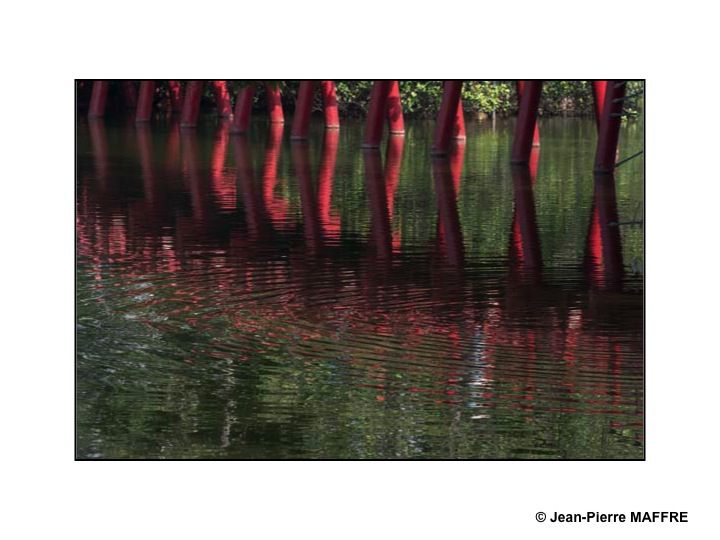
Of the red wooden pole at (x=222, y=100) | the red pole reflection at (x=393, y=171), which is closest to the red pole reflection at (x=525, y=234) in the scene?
the red pole reflection at (x=393, y=171)

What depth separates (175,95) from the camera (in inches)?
2100

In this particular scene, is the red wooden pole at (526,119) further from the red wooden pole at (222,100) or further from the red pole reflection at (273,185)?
the red wooden pole at (222,100)

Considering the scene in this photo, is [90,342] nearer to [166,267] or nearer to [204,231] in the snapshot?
[166,267]

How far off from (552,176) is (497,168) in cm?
207

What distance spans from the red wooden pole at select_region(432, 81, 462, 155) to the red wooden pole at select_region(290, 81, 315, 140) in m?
3.56

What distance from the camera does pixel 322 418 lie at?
9328 millimetres

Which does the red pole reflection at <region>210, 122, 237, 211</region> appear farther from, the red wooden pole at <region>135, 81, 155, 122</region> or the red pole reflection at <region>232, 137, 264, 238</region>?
the red wooden pole at <region>135, 81, 155, 122</region>

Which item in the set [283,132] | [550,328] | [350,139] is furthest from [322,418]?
[283,132]

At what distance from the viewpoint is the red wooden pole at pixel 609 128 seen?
2581cm

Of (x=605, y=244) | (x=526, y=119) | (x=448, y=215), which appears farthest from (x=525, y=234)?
(x=526, y=119)

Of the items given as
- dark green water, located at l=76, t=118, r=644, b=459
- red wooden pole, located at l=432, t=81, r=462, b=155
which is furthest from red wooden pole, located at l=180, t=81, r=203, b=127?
dark green water, located at l=76, t=118, r=644, b=459

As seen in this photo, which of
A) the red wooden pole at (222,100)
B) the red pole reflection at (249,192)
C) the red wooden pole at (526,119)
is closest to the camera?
the red pole reflection at (249,192)

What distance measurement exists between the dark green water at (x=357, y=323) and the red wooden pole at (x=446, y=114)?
6.45 metres

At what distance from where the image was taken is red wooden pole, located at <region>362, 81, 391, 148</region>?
3197 centimetres
